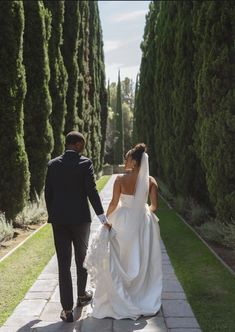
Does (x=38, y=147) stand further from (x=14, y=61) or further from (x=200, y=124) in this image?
(x=200, y=124)

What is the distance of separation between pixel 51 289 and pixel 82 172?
1820 mm

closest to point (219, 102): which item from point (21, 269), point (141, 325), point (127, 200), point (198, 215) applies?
point (198, 215)

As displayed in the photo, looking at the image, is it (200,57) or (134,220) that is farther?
(200,57)

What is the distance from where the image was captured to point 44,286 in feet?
19.7

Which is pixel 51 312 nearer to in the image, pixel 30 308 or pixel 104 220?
pixel 30 308

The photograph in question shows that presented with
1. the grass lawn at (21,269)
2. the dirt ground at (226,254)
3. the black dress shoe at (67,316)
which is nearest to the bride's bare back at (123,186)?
the black dress shoe at (67,316)

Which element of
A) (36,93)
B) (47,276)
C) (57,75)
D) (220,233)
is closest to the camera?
(47,276)

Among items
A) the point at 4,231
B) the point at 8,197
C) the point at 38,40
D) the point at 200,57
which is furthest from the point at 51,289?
the point at 38,40

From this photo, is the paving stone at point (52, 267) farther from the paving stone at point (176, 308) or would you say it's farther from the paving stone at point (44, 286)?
the paving stone at point (176, 308)

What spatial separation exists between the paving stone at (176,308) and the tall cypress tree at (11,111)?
555 centimetres

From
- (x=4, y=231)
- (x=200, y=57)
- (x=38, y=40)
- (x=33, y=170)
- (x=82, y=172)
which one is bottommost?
(x=4, y=231)

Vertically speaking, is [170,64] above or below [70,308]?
above

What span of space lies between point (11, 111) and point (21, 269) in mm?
3921

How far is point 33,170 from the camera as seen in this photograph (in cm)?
1238
